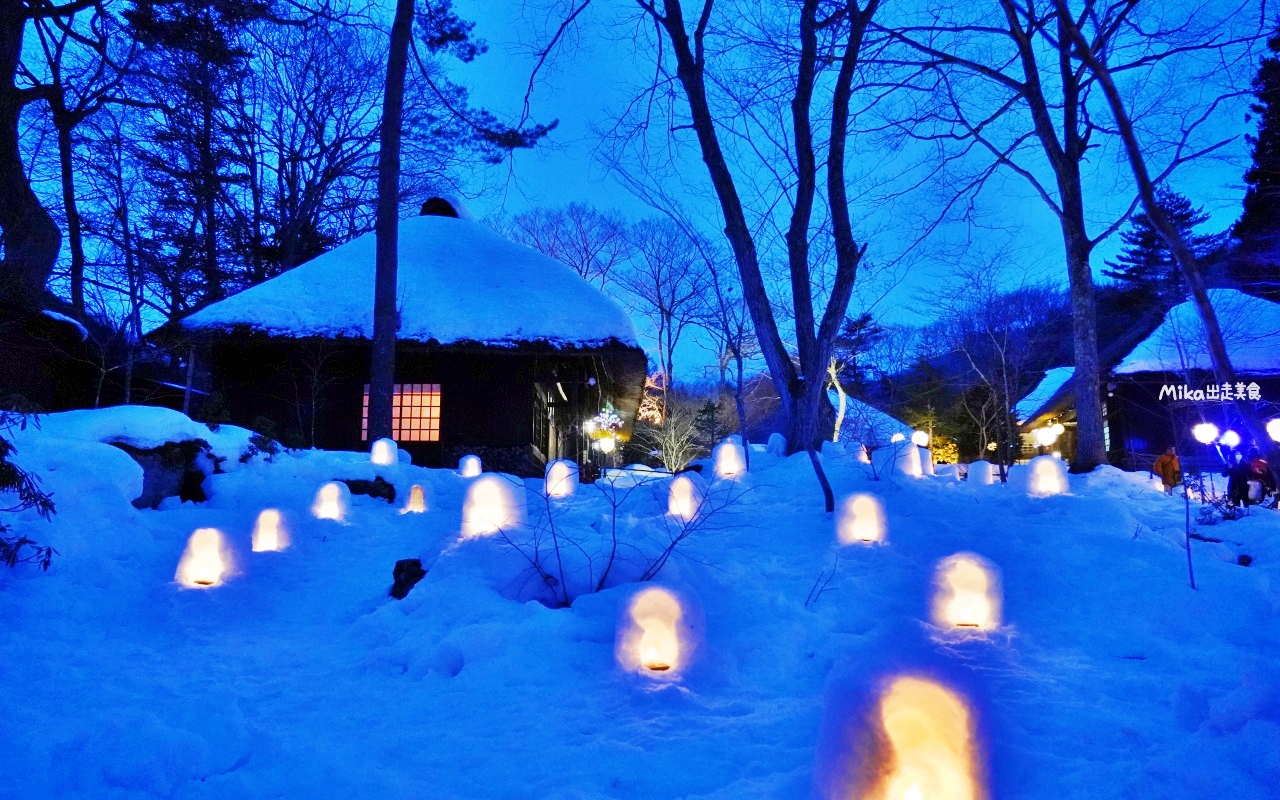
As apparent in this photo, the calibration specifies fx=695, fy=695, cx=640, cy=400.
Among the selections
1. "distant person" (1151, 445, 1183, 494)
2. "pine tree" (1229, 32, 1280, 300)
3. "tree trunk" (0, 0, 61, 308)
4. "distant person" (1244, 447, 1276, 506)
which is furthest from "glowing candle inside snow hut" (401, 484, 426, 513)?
"distant person" (1151, 445, 1183, 494)

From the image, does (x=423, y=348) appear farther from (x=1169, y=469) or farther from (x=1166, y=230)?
(x=1169, y=469)

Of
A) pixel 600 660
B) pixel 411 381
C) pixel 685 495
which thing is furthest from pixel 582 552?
pixel 411 381

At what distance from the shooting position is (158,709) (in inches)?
106

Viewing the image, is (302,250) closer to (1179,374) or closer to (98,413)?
(98,413)

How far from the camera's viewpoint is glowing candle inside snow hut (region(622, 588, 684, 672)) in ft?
10.5

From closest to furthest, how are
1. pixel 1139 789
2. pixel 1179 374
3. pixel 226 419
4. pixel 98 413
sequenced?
pixel 1139 789
pixel 98 413
pixel 226 419
pixel 1179 374

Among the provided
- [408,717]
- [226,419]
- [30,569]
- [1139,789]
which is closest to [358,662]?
[408,717]

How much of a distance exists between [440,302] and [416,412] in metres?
2.37

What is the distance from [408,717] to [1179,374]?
22034 mm

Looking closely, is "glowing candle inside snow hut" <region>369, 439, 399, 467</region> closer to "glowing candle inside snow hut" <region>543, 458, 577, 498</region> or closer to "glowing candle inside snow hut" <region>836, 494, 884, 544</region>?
"glowing candle inside snow hut" <region>543, 458, 577, 498</region>

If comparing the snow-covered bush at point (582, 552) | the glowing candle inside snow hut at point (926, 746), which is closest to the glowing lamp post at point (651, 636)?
the snow-covered bush at point (582, 552)

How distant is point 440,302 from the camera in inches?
524

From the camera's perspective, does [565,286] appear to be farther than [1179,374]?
No

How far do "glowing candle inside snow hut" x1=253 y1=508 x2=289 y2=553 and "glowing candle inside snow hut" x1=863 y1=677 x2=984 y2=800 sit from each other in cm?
454
